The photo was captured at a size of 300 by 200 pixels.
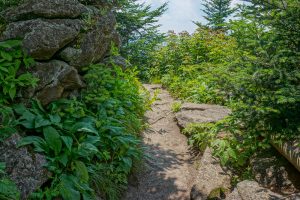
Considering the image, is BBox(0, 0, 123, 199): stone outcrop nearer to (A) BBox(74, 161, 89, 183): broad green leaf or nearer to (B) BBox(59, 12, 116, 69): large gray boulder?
(B) BBox(59, 12, 116, 69): large gray boulder

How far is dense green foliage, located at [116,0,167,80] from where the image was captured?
47.9 ft

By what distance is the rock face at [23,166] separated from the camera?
3.77 meters

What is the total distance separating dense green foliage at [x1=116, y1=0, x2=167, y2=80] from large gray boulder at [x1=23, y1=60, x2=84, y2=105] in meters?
9.10

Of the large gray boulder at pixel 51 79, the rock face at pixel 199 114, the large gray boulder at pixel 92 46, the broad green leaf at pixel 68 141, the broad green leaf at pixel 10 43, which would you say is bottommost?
the rock face at pixel 199 114

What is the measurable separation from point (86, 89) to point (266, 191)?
12.3ft

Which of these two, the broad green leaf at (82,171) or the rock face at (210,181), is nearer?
the broad green leaf at (82,171)

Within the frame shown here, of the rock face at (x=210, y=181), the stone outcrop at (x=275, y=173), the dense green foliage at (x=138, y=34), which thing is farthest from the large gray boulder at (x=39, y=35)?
the dense green foliage at (x=138, y=34)

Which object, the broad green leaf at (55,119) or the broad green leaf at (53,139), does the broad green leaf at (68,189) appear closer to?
the broad green leaf at (53,139)

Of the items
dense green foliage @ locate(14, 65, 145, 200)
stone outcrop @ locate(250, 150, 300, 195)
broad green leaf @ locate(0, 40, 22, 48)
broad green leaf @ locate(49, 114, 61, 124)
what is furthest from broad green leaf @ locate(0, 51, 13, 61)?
stone outcrop @ locate(250, 150, 300, 195)

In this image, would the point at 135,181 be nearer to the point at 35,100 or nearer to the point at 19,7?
the point at 35,100

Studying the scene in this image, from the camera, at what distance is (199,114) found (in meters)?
7.64

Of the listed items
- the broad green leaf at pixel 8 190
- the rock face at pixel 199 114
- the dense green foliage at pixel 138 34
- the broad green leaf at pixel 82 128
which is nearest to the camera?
the broad green leaf at pixel 8 190

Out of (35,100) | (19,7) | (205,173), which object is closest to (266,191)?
(205,173)

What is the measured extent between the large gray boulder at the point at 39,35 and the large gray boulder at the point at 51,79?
0.18m
